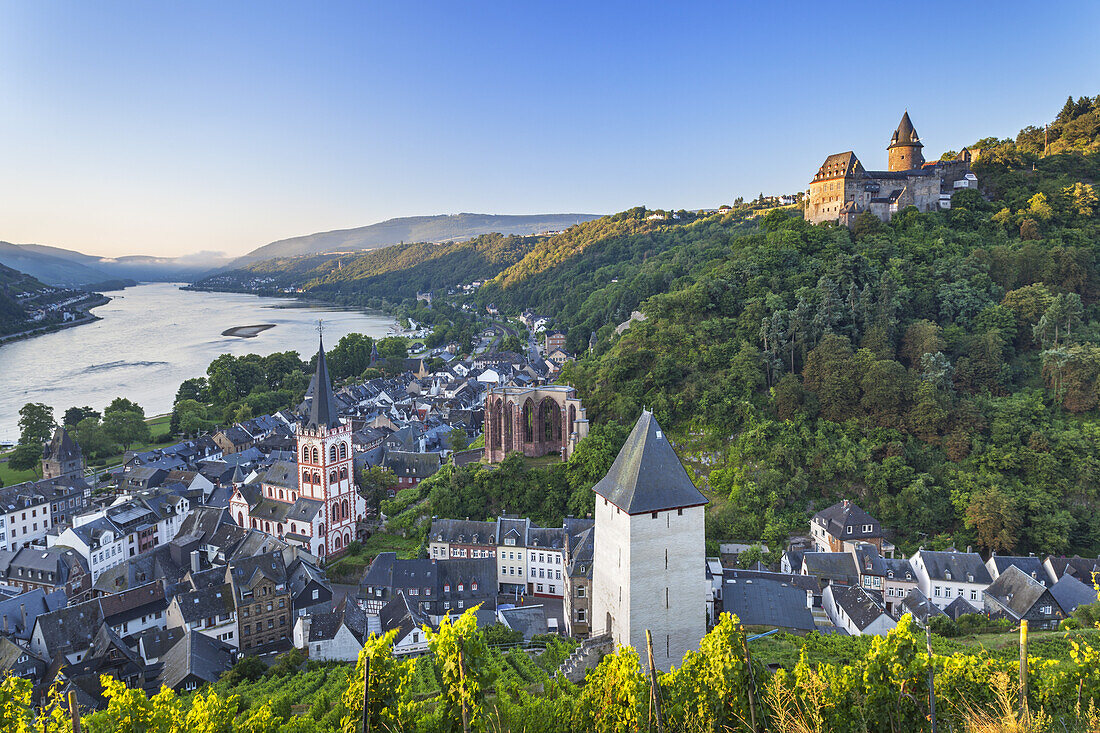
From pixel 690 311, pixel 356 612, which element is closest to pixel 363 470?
pixel 356 612

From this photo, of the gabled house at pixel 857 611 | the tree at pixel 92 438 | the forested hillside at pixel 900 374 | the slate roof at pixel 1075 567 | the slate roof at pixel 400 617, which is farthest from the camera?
the tree at pixel 92 438

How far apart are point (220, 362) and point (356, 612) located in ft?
174

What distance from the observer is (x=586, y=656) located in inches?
680

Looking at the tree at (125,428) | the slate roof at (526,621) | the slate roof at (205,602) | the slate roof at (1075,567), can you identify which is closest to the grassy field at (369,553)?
the slate roof at (205,602)

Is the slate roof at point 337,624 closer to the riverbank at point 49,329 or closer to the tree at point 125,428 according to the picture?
the tree at point 125,428

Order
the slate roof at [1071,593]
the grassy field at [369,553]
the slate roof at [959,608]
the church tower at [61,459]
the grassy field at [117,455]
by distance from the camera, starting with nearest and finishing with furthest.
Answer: the slate roof at [1071,593] → the slate roof at [959,608] → the grassy field at [369,553] → the church tower at [61,459] → the grassy field at [117,455]

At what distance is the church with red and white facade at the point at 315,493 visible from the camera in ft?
109

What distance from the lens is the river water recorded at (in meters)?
72.4

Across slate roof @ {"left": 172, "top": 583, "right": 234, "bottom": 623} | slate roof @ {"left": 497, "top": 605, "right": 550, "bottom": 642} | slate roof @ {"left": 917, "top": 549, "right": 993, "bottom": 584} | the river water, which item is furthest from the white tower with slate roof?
the river water

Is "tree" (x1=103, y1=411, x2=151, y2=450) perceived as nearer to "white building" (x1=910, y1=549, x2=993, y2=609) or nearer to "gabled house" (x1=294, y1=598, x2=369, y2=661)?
"gabled house" (x1=294, y1=598, x2=369, y2=661)

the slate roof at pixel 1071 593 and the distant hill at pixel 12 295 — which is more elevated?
the distant hill at pixel 12 295

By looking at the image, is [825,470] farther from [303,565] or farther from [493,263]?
[493,263]

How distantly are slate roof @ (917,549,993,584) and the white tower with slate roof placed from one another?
15.0m

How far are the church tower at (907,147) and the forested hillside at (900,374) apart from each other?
5156 millimetres
